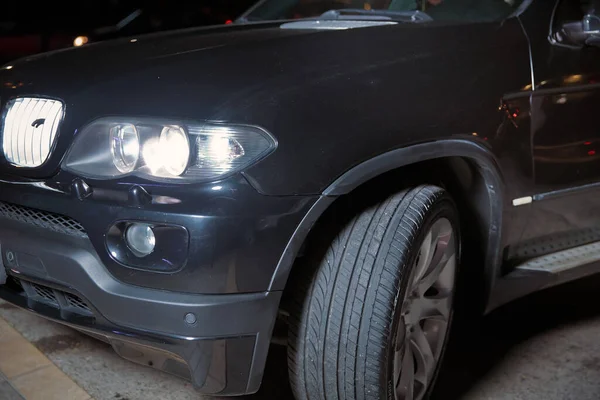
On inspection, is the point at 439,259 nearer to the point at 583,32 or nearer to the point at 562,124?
the point at 562,124

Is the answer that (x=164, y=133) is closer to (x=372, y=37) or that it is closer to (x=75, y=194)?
(x=75, y=194)

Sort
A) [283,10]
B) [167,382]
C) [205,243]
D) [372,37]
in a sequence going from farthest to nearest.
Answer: [283,10], [167,382], [372,37], [205,243]

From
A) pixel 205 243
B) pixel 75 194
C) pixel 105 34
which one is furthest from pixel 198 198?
pixel 105 34

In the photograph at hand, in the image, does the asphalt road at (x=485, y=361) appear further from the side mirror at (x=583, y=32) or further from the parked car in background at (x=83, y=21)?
the parked car in background at (x=83, y=21)

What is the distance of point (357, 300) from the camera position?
2.01m

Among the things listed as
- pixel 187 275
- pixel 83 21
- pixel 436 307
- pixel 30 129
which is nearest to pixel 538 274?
pixel 436 307

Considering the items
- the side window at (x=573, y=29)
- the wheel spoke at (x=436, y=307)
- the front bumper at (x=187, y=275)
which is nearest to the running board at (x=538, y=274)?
the wheel spoke at (x=436, y=307)

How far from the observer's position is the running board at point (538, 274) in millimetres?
2621

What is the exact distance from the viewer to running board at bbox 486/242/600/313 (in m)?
2.62

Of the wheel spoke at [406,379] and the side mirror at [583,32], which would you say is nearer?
the wheel spoke at [406,379]

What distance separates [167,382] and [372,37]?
4.87ft

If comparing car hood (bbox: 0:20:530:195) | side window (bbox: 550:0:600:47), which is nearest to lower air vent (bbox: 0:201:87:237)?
car hood (bbox: 0:20:530:195)

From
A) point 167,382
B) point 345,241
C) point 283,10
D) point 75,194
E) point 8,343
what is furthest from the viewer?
point 283,10

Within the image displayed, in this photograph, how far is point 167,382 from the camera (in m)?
2.65
